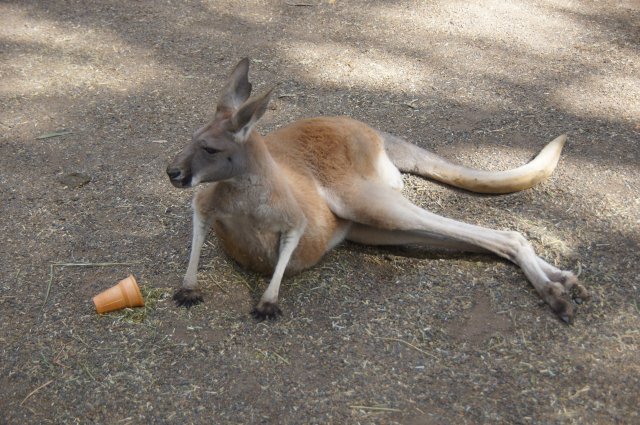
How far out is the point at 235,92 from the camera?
11.2 feet

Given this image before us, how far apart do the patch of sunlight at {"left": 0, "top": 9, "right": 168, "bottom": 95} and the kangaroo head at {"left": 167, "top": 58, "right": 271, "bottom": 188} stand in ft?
8.02

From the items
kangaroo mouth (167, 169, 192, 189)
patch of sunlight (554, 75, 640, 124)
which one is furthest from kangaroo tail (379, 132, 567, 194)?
kangaroo mouth (167, 169, 192, 189)

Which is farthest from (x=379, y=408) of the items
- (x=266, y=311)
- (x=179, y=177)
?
(x=179, y=177)

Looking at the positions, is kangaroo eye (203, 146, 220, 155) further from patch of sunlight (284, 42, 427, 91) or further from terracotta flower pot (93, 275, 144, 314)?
patch of sunlight (284, 42, 427, 91)

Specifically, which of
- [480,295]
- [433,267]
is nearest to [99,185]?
[433,267]

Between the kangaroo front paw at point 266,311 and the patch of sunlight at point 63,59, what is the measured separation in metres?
2.66

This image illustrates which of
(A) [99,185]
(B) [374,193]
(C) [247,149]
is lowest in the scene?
(A) [99,185]

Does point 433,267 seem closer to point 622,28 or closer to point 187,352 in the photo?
point 187,352

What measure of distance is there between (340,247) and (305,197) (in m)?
0.43

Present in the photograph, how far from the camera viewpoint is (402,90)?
537 centimetres

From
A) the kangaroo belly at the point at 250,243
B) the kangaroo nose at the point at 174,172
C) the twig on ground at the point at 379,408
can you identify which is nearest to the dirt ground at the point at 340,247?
the twig on ground at the point at 379,408

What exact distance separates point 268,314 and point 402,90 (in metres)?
2.50

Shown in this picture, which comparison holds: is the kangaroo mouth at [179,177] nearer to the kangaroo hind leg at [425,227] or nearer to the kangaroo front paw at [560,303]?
the kangaroo hind leg at [425,227]

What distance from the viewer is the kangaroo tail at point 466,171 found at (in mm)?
4148
